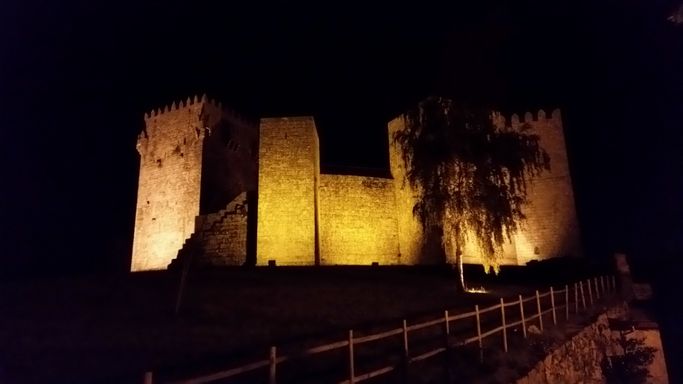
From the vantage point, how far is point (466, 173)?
1566 centimetres

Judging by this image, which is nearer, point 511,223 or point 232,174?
point 511,223

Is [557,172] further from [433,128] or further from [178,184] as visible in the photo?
[178,184]

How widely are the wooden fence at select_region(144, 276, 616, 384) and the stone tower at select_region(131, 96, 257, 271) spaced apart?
17.5m

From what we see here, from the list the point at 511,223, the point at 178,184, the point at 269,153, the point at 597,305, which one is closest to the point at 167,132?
the point at 178,184

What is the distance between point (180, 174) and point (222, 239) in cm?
723

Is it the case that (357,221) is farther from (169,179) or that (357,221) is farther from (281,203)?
(169,179)

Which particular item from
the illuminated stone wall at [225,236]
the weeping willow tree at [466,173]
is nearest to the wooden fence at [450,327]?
the weeping willow tree at [466,173]

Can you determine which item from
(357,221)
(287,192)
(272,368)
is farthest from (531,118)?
(272,368)

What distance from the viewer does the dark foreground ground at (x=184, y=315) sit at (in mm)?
7953

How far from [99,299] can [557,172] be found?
2106 centimetres

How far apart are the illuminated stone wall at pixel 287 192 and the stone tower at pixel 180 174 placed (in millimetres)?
5631

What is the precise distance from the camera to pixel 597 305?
15.3 m

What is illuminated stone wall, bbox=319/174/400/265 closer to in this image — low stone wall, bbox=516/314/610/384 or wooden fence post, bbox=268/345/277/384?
low stone wall, bbox=516/314/610/384

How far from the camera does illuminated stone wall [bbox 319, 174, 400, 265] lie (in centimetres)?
2289
